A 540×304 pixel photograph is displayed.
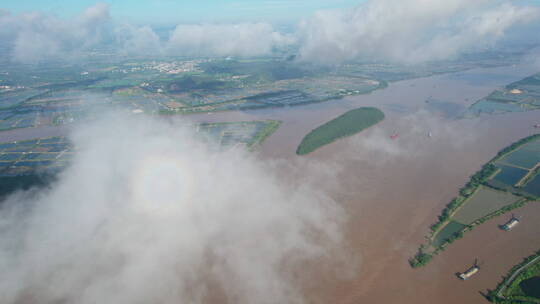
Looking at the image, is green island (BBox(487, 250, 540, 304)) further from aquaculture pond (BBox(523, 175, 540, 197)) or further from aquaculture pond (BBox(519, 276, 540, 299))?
aquaculture pond (BBox(523, 175, 540, 197))

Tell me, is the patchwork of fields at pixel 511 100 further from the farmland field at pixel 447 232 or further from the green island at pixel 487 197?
the farmland field at pixel 447 232

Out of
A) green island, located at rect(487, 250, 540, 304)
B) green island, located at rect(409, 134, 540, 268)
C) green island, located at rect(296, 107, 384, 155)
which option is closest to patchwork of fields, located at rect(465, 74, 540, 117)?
green island, located at rect(296, 107, 384, 155)

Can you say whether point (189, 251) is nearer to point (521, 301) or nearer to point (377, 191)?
point (377, 191)

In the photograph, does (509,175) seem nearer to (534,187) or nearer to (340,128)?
(534,187)

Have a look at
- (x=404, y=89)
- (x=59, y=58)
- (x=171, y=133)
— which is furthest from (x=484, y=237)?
(x=59, y=58)

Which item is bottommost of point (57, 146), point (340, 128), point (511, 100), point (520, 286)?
point (57, 146)

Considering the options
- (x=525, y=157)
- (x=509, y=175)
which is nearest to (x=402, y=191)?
(x=509, y=175)
